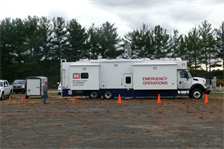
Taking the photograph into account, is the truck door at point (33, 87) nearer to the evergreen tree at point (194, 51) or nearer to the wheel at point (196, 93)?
the wheel at point (196, 93)

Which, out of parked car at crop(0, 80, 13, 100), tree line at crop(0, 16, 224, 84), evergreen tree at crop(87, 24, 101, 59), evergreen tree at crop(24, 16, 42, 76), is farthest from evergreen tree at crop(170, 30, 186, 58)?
parked car at crop(0, 80, 13, 100)

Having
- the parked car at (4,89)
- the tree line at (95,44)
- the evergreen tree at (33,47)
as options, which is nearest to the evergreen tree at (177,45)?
the tree line at (95,44)

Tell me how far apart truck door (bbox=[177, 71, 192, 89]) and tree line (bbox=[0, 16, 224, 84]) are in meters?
32.1

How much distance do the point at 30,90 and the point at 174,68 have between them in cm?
1343

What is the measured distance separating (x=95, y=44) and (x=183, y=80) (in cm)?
3513

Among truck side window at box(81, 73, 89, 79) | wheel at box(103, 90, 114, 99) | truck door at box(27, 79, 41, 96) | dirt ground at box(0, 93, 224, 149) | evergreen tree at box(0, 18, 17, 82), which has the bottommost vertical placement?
dirt ground at box(0, 93, 224, 149)

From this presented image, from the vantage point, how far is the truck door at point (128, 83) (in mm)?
24453

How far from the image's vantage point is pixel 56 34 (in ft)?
196

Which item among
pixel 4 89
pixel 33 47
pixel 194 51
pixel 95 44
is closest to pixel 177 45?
pixel 194 51

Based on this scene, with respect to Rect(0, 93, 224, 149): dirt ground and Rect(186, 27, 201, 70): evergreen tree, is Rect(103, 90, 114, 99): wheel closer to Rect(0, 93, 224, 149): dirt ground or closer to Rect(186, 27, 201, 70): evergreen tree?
Rect(0, 93, 224, 149): dirt ground

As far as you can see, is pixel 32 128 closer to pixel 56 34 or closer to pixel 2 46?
pixel 2 46

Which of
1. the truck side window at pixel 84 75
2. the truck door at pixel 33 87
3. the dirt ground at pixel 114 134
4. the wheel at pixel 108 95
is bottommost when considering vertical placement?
the dirt ground at pixel 114 134

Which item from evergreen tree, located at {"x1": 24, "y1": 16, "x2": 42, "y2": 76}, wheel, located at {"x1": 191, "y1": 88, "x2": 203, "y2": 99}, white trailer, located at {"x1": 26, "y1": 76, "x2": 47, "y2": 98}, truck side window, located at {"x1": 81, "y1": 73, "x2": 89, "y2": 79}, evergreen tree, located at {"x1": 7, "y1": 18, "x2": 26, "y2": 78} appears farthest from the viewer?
evergreen tree, located at {"x1": 24, "y1": 16, "x2": 42, "y2": 76}

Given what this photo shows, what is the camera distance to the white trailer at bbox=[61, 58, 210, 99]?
78.9 feet
